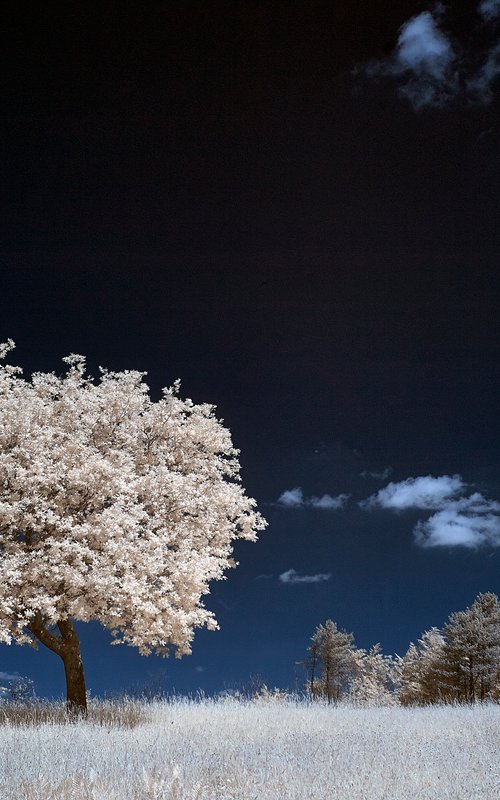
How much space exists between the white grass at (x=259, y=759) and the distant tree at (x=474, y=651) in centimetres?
3167

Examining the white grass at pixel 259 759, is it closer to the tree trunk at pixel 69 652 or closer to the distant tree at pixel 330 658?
the tree trunk at pixel 69 652

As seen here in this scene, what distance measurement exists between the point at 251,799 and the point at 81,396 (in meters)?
16.4

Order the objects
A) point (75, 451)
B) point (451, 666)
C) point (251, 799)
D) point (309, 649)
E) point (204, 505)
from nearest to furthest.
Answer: point (251, 799) < point (75, 451) < point (204, 505) < point (451, 666) < point (309, 649)

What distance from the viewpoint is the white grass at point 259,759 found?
9492mm

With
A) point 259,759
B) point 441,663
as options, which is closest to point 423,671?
point 441,663

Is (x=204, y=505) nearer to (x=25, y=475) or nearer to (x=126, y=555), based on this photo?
(x=126, y=555)

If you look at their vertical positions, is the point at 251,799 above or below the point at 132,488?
below

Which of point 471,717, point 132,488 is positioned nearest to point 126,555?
point 132,488

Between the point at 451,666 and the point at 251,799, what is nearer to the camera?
the point at 251,799

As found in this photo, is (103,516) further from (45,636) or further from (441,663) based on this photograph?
(441,663)

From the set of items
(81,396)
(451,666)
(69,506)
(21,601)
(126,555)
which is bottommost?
(451,666)

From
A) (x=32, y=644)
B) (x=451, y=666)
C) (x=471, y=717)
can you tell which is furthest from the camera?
(x=451, y=666)

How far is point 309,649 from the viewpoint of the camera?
58406 millimetres

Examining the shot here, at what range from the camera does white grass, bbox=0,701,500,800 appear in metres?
9.49
